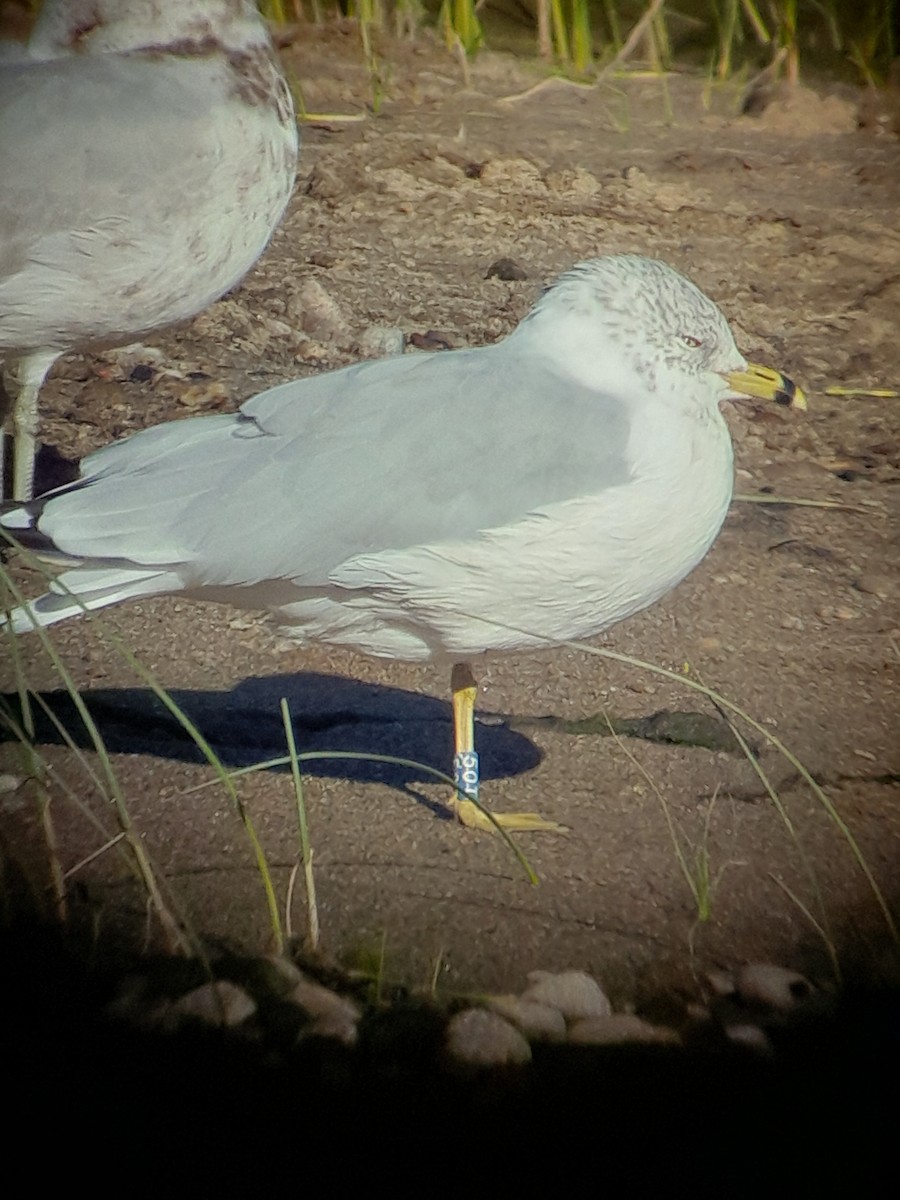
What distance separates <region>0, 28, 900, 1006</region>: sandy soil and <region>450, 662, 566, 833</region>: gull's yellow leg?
26 millimetres

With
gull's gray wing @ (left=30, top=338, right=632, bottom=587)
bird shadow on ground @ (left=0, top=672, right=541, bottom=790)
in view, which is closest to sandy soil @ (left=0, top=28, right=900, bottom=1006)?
bird shadow on ground @ (left=0, top=672, right=541, bottom=790)

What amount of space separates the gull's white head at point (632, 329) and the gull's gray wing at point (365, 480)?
0.04 meters

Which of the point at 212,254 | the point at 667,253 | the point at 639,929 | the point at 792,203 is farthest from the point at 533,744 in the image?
the point at 792,203

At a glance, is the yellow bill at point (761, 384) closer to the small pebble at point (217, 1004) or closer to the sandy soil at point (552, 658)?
the sandy soil at point (552, 658)

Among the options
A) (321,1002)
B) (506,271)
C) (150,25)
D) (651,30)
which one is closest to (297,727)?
(321,1002)

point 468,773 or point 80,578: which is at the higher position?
point 80,578

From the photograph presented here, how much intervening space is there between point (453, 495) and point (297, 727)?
528 millimetres

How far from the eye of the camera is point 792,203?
4.02 m

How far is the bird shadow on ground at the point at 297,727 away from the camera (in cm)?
207

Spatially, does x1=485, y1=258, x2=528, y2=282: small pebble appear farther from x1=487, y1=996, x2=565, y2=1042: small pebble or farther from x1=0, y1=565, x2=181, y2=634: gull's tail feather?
x1=487, y1=996, x2=565, y2=1042: small pebble

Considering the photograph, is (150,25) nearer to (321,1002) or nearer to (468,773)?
(468,773)

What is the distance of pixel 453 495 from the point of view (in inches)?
70.3

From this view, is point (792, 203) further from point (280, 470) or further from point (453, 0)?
point (280, 470)

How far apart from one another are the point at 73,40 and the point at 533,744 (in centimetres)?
150
